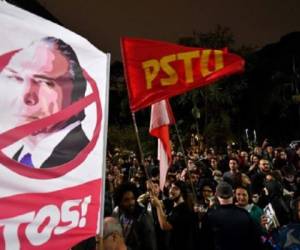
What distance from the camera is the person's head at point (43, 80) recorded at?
1.77 metres

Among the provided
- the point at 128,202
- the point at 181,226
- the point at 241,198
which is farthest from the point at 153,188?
the point at 241,198

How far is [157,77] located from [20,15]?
174cm

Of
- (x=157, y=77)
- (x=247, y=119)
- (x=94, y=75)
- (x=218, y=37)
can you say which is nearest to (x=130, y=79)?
(x=157, y=77)

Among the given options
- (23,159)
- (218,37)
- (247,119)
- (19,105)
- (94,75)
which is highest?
(218,37)

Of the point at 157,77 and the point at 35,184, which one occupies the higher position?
the point at 157,77

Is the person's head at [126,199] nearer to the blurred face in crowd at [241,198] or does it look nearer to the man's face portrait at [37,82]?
the blurred face in crowd at [241,198]

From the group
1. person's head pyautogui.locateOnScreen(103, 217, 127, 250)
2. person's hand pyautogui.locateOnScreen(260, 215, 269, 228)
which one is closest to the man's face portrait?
person's head pyautogui.locateOnScreen(103, 217, 127, 250)

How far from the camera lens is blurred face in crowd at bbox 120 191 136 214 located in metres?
3.88

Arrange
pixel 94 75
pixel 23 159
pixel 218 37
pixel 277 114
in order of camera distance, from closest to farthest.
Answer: pixel 23 159 → pixel 94 75 → pixel 218 37 → pixel 277 114

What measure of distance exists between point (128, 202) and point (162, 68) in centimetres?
117

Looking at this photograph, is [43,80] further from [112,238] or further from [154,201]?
[154,201]

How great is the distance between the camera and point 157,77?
3482mm

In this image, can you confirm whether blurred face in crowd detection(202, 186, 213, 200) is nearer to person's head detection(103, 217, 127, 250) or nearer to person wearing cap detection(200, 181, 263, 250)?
person wearing cap detection(200, 181, 263, 250)

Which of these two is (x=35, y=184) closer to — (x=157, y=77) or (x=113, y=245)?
(x=113, y=245)
